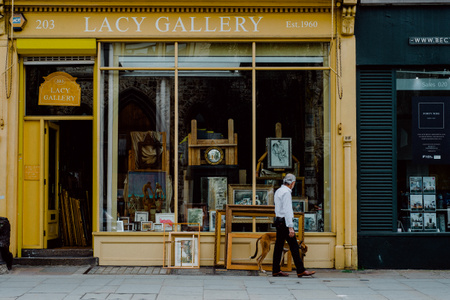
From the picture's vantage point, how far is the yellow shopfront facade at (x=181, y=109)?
35.9ft

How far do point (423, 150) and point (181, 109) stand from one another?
4.64 meters

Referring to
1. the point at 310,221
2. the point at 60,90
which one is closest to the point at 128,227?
the point at 60,90

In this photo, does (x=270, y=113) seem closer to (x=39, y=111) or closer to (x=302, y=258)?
(x=302, y=258)

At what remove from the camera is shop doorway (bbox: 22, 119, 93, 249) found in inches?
439

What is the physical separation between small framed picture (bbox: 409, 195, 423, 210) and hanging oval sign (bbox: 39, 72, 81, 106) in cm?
666

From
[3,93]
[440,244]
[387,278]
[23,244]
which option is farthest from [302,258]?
[3,93]

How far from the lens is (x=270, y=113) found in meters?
11.2

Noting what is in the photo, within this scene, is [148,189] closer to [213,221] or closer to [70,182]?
[213,221]

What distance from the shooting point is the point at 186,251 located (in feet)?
34.9

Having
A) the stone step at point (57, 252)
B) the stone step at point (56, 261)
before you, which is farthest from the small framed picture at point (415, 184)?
A: the stone step at point (57, 252)

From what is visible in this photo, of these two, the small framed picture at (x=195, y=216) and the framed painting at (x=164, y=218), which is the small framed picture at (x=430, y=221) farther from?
the framed painting at (x=164, y=218)

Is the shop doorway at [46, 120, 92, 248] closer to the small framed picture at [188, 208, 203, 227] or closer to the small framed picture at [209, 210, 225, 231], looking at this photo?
the small framed picture at [188, 208, 203, 227]

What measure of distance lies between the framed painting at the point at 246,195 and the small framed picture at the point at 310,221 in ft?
2.42

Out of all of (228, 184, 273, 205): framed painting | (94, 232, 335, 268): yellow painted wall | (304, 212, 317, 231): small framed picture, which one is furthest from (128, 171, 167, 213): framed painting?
(304, 212, 317, 231): small framed picture
